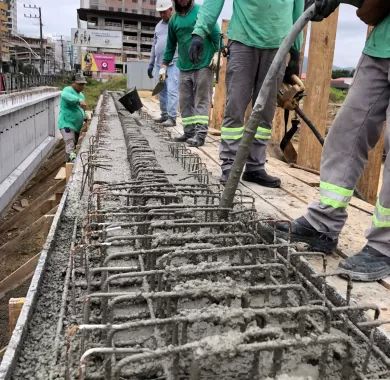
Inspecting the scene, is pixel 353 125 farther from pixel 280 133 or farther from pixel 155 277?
pixel 280 133

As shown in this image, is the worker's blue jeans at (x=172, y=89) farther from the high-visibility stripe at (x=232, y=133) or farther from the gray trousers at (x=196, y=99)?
the high-visibility stripe at (x=232, y=133)

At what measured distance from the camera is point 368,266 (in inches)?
87.2

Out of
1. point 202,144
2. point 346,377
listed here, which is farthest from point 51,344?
point 202,144

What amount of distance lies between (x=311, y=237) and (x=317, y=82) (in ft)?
9.99

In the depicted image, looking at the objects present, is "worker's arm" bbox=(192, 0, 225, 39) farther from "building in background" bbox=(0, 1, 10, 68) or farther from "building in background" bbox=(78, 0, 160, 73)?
"building in background" bbox=(78, 0, 160, 73)

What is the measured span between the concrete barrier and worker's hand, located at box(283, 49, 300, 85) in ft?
23.4

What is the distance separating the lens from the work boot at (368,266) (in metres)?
2.20

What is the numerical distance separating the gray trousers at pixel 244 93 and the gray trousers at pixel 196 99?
203cm

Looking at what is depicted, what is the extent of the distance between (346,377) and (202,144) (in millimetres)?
5053

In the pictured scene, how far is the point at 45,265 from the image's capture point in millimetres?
2170

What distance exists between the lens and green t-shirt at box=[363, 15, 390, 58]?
91.5 inches

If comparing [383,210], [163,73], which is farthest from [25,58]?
[383,210]

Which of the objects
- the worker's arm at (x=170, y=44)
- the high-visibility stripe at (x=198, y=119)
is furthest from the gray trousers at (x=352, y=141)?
the worker's arm at (x=170, y=44)

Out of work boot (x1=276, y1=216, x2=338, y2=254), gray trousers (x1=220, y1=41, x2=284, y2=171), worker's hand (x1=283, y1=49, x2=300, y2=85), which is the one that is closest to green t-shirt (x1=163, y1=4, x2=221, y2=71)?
worker's hand (x1=283, y1=49, x2=300, y2=85)
